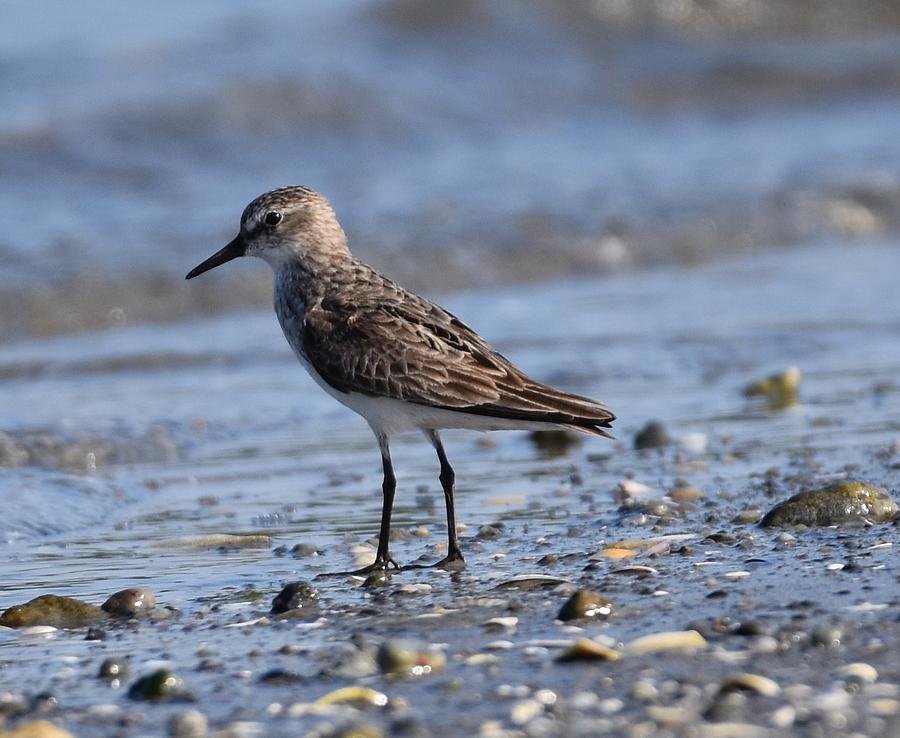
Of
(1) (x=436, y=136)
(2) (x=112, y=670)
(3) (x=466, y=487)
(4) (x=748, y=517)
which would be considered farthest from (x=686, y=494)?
(1) (x=436, y=136)

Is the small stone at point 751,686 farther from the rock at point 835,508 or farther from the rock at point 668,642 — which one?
the rock at point 835,508

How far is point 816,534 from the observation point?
5.38 meters

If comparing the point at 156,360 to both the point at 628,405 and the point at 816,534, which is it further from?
the point at 816,534

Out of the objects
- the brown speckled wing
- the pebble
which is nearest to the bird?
the brown speckled wing

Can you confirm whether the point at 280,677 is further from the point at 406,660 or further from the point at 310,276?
the point at 310,276

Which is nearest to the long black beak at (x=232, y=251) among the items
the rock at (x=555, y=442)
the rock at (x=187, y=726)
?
the rock at (x=555, y=442)

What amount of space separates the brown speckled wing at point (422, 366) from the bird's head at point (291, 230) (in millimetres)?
431

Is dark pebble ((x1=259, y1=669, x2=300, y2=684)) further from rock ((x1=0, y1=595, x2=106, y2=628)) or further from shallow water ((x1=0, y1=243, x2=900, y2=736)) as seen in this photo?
rock ((x1=0, y1=595, x2=106, y2=628))

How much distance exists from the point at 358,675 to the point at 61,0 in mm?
15539

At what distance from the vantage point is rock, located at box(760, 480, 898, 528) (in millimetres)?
5520

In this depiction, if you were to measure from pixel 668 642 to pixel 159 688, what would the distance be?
1342 mm

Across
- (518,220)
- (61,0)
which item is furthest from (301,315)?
(61,0)

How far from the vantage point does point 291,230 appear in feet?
20.4

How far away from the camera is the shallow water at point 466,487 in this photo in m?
4.28
